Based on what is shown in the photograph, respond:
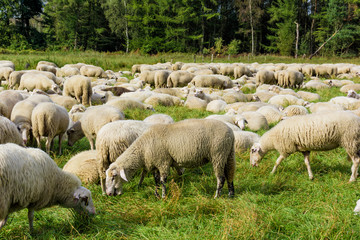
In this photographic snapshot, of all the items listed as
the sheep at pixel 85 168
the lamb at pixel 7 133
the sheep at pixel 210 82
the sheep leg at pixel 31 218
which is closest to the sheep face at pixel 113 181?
the sheep at pixel 85 168

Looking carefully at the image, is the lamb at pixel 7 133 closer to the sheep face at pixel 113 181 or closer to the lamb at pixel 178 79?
the sheep face at pixel 113 181

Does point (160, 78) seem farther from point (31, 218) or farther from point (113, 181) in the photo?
point (31, 218)

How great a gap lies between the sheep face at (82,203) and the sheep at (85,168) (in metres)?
1.20

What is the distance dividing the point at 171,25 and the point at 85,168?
48.9 meters

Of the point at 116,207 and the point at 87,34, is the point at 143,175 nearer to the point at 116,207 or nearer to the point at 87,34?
the point at 116,207

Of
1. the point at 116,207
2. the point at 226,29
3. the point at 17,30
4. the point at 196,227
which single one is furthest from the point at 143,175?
the point at 226,29

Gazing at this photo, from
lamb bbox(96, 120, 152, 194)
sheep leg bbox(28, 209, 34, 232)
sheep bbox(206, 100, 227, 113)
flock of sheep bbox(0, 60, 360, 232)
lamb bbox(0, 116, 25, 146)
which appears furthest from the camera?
sheep bbox(206, 100, 227, 113)

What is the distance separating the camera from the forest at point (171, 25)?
151 ft

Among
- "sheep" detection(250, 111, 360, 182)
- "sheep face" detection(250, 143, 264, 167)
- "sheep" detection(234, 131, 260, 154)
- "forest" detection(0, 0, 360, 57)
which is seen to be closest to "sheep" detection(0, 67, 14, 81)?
"sheep" detection(234, 131, 260, 154)

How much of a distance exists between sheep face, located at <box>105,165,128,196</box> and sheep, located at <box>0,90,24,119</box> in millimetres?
4272

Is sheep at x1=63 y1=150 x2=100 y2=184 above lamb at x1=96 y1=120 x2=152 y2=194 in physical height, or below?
below

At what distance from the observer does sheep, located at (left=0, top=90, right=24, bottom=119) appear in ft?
23.9

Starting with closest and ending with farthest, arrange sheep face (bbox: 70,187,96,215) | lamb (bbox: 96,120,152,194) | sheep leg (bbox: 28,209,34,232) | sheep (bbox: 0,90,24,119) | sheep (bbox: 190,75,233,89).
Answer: sheep leg (bbox: 28,209,34,232) < sheep face (bbox: 70,187,96,215) < lamb (bbox: 96,120,152,194) < sheep (bbox: 0,90,24,119) < sheep (bbox: 190,75,233,89)

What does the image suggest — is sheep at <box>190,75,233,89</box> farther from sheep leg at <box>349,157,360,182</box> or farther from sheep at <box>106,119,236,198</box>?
sheep at <box>106,119,236,198</box>
